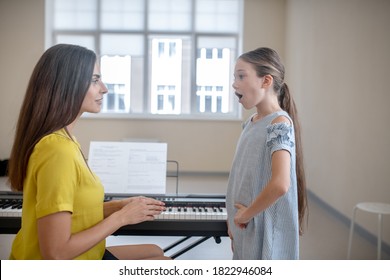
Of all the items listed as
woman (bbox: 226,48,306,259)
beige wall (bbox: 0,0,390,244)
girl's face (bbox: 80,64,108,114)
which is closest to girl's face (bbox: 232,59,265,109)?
woman (bbox: 226,48,306,259)

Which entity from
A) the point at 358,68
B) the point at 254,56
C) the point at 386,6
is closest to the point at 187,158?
the point at 358,68

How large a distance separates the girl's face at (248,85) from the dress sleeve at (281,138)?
12cm

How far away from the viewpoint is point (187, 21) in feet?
18.7

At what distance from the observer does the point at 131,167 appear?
1697 mm

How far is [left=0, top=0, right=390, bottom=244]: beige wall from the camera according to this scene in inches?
100

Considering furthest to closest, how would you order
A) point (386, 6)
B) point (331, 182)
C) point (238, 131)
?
point (238, 131) < point (331, 182) < point (386, 6)

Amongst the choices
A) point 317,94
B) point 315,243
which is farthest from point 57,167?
point 317,94

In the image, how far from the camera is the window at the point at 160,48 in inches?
223

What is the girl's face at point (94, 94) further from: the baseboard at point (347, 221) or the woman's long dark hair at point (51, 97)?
the baseboard at point (347, 221)

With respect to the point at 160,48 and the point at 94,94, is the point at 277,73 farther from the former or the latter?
the point at 160,48

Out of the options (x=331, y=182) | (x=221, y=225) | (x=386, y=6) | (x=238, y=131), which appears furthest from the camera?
(x=238, y=131)

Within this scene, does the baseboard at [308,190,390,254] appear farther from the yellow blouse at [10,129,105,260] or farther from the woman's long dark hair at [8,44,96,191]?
the woman's long dark hair at [8,44,96,191]
